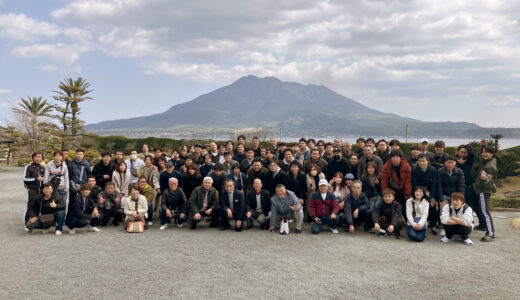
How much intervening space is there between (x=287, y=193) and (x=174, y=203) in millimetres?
2752

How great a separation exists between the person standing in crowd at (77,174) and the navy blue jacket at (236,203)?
3.61 meters

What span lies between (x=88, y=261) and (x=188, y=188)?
339cm

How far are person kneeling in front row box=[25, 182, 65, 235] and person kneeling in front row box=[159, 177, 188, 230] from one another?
217 cm

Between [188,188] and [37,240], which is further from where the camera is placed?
[188,188]

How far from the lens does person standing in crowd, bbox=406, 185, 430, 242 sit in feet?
23.1

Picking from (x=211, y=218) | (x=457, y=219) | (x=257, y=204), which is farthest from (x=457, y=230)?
(x=211, y=218)

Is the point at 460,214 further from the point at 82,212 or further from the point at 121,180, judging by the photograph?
the point at 82,212

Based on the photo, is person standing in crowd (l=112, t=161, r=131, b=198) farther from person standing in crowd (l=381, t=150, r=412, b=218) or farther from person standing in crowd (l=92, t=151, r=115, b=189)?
person standing in crowd (l=381, t=150, r=412, b=218)

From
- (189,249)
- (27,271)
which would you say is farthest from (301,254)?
(27,271)

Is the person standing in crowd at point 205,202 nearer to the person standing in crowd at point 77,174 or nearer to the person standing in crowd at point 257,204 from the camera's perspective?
the person standing in crowd at point 257,204

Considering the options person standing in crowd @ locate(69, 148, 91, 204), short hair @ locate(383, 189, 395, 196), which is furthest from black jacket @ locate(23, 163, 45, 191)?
short hair @ locate(383, 189, 395, 196)

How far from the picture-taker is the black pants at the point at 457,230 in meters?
6.88

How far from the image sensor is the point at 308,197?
8.64 meters

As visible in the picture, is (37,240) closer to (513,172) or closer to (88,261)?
(88,261)
